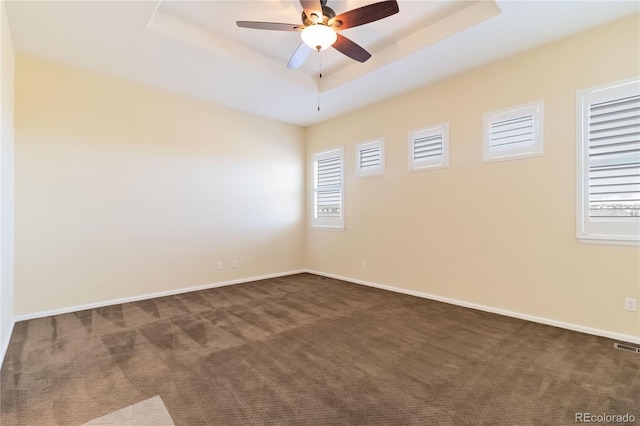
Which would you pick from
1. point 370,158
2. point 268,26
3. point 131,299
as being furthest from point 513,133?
point 131,299

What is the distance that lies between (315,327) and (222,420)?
4.81 ft

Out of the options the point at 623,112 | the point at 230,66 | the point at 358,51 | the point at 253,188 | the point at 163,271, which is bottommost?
the point at 163,271

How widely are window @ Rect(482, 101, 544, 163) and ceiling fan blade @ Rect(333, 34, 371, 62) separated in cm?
178

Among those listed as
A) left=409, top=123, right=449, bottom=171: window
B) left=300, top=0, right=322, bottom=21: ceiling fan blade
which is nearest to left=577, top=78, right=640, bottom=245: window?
left=409, top=123, right=449, bottom=171: window

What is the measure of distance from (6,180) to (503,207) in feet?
16.6

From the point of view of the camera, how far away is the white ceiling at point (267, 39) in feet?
8.77

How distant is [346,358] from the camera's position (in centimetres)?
240

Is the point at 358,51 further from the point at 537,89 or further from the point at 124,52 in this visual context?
the point at 124,52

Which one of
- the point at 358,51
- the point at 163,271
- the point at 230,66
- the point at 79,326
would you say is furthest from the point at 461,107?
the point at 79,326

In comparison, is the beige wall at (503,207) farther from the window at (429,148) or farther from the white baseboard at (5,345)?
the white baseboard at (5,345)

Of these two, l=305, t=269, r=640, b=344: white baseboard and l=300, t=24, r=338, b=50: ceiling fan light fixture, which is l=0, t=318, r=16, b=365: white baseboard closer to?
l=300, t=24, r=338, b=50: ceiling fan light fixture

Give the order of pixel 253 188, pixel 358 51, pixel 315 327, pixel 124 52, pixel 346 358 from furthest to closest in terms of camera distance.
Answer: pixel 253 188
pixel 124 52
pixel 315 327
pixel 358 51
pixel 346 358

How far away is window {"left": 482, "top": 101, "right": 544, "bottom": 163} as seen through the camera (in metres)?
3.18

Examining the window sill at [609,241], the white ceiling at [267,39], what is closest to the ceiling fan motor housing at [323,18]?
the white ceiling at [267,39]
